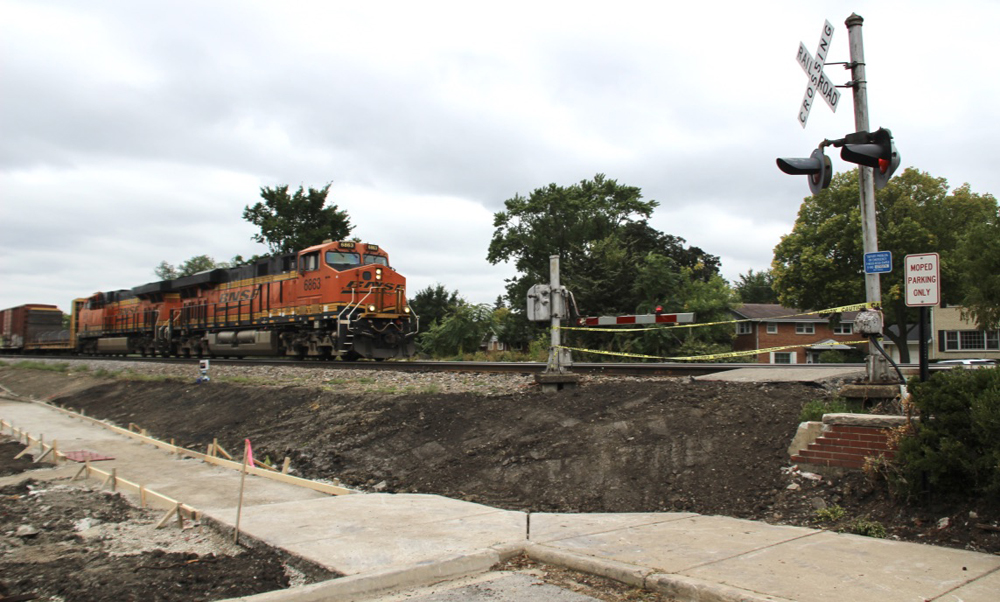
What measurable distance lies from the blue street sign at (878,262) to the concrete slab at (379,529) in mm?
4076

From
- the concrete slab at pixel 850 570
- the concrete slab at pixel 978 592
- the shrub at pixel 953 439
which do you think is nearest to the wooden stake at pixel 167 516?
the concrete slab at pixel 850 570

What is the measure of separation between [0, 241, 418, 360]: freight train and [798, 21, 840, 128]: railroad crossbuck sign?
15160mm

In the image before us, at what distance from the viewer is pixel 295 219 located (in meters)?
57.2

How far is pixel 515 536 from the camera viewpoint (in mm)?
5582

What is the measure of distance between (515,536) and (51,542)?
3850mm

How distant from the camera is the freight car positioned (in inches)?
1693

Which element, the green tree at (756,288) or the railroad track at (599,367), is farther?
the green tree at (756,288)

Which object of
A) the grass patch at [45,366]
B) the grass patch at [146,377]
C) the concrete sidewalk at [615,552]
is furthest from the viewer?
the grass patch at [45,366]

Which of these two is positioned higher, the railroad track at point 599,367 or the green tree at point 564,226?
the green tree at point 564,226

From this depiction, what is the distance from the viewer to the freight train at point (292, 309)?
2080 cm

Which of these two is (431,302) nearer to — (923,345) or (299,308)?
(299,308)

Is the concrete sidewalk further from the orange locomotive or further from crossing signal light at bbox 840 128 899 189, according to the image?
the orange locomotive

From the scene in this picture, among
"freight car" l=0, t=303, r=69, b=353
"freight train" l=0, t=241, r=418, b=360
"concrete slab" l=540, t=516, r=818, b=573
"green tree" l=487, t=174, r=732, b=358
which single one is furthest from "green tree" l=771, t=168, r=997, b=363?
"freight car" l=0, t=303, r=69, b=353

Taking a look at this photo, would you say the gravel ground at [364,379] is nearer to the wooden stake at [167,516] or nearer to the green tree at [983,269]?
the wooden stake at [167,516]
